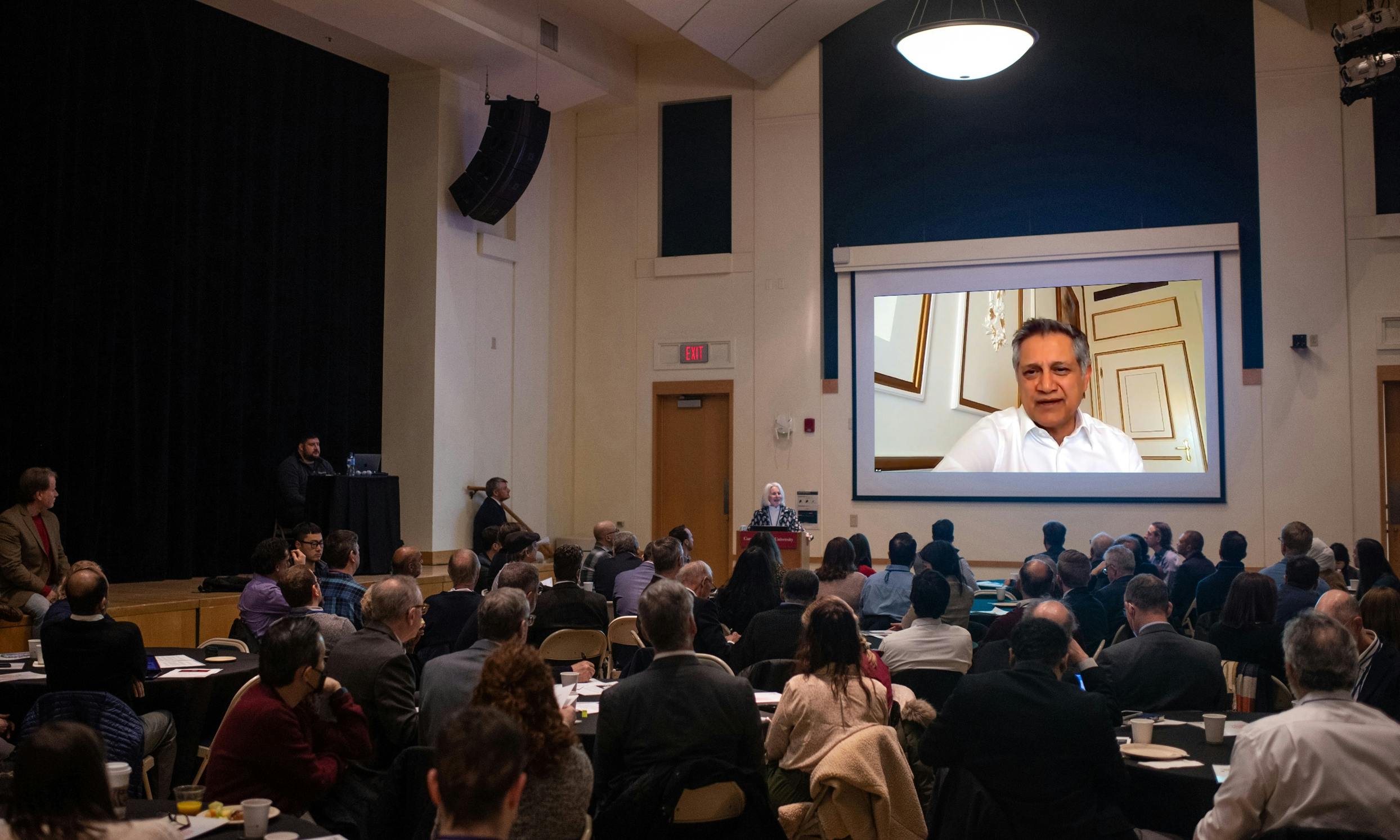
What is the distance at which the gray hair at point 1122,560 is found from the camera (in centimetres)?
699

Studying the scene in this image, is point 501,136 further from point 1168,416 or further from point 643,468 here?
point 1168,416

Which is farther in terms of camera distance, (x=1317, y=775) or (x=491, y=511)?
(x=491, y=511)

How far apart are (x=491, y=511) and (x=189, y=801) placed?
831cm

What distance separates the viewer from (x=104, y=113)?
8.95m

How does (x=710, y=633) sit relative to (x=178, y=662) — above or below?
above

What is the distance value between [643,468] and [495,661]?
992cm

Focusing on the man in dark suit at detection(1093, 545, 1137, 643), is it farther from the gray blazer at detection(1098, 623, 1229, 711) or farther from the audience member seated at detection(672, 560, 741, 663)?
the audience member seated at detection(672, 560, 741, 663)

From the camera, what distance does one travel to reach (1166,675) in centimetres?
429

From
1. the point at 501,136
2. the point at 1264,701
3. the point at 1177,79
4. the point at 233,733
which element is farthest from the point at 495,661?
the point at 1177,79

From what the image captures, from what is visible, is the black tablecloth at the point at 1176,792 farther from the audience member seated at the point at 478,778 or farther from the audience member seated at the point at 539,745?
the audience member seated at the point at 478,778

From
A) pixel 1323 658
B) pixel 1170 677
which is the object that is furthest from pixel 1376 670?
pixel 1323 658

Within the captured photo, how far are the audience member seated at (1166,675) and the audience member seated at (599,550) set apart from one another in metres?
3.75

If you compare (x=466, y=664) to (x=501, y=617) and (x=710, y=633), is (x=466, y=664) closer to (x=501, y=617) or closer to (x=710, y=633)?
(x=501, y=617)

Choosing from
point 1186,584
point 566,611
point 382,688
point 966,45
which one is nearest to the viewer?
point 382,688
